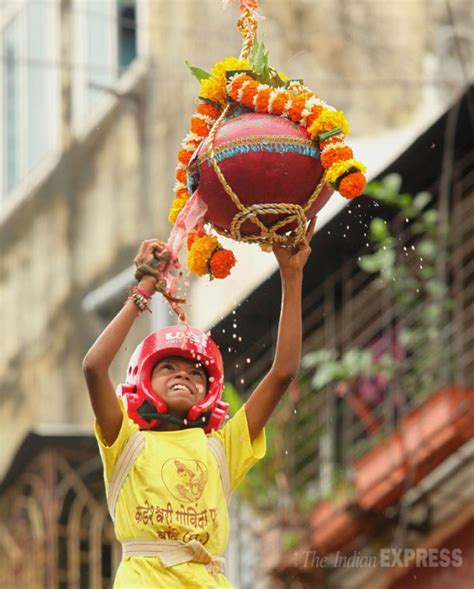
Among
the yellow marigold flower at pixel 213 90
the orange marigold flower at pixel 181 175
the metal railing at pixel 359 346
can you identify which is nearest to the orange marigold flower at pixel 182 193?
the orange marigold flower at pixel 181 175

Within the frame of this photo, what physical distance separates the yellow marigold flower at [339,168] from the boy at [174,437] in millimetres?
317

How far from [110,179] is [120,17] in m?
1.32

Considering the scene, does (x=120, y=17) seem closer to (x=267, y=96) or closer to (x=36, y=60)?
(x=36, y=60)

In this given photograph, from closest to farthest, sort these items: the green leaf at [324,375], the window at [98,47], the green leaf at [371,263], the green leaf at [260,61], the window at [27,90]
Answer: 1. the green leaf at [260,61]
2. the green leaf at [371,263]
3. the green leaf at [324,375]
4. the window at [98,47]
5. the window at [27,90]

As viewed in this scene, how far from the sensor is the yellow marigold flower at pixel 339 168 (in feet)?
21.2

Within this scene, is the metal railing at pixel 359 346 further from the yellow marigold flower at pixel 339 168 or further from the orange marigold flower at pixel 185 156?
the yellow marigold flower at pixel 339 168

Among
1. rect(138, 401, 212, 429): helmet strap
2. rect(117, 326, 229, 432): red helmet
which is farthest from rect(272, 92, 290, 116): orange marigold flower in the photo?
rect(138, 401, 212, 429): helmet strap

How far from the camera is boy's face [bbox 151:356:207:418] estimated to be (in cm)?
668

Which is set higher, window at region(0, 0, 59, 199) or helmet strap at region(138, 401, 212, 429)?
helmet strap at region(138, 401, 212, 429)

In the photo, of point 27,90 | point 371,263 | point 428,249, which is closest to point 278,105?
point 371,263

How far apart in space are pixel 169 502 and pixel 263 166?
3.62 ft

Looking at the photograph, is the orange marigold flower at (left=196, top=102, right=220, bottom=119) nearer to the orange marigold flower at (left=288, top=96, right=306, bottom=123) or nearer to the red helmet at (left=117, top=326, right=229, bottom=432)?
the orange marigold flower at (left=288, top=96, right=306, bottom=123)

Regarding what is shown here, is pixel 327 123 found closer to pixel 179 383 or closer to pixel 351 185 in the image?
pixel 351 185

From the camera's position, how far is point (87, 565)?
1575cm
